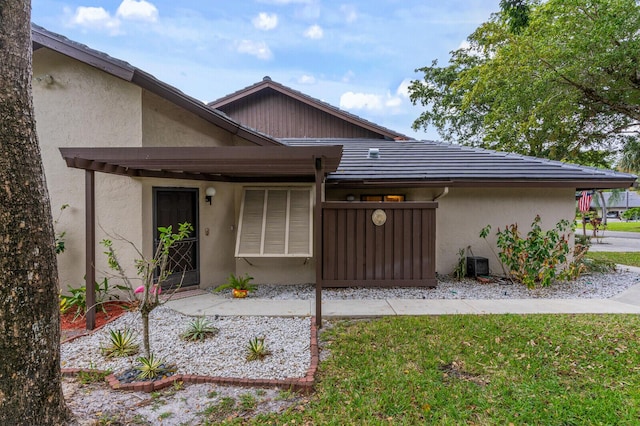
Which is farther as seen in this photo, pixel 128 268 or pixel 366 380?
pixel 128 268

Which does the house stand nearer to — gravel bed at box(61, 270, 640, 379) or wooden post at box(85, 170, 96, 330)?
wooden post at box(85, 170, 96, 330)

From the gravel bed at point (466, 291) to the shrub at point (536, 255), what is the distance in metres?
0.27

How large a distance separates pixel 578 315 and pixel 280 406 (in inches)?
212

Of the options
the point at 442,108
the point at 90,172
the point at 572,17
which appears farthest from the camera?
the point at 442,108

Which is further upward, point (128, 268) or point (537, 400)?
point (128, 268)

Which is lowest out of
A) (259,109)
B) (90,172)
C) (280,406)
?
(280,406)

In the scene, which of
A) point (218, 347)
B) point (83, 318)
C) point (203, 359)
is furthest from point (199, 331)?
point (83, 318)

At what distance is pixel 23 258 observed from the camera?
229 centimetres

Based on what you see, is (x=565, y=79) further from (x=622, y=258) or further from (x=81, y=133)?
(x=81, y=133)

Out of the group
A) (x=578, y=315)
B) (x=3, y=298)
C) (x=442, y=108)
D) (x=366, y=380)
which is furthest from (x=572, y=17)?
(x=3, y=298)

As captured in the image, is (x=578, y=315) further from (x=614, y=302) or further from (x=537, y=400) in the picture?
(x=537, y=400)

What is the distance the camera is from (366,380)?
3580 millimetres

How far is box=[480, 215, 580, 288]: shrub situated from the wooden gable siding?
25.7 ft

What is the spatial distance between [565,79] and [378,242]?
11832 millimetres
